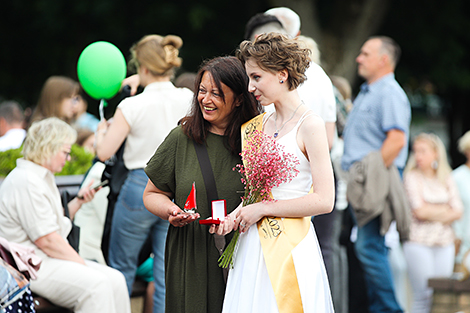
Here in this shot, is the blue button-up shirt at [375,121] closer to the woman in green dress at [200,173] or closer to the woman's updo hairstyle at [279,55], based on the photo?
the woman in green dress at [200,173]

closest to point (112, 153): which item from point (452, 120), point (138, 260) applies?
point (138, 260)

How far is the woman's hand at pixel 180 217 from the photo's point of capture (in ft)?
8.80

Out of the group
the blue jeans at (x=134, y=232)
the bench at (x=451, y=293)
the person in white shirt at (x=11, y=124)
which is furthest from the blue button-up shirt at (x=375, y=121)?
the person in white shirt at (x=11, y=124)

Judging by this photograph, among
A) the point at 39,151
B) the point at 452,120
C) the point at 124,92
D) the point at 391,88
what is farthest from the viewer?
the point at 452,120

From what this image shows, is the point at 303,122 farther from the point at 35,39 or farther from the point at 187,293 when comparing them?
the point at 35,39

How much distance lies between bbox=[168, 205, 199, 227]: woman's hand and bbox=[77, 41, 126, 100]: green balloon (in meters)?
2.02

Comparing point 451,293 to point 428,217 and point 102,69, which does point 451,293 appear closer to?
point 428,217

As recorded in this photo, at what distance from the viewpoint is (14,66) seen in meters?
11.9

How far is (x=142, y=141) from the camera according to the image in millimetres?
4281

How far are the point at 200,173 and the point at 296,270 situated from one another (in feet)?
2.22

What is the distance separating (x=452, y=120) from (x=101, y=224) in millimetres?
11722

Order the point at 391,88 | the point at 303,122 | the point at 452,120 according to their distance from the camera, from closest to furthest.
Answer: the point at 303,122
the point at 391,88
the point at 452,120

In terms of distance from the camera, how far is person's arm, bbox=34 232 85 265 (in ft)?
12.9

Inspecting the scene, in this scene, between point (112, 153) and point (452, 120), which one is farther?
point (452, 120)
